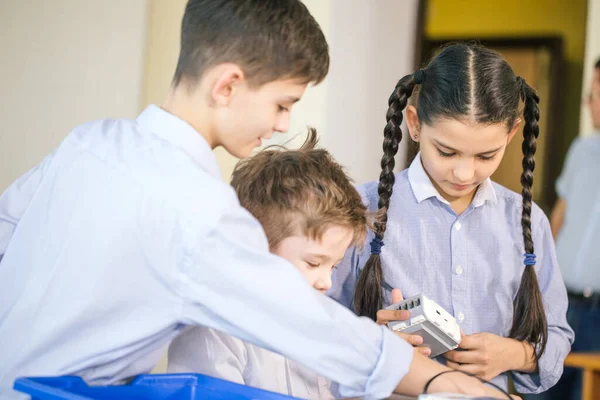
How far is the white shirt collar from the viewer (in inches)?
51.7

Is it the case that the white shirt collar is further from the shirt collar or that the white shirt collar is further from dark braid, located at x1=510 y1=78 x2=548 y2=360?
the shirt collar

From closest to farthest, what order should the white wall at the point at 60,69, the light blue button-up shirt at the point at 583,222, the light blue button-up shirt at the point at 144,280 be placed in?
the light blue button-up shirt at the point at 144,280
the white wall at the point at 60,69
the light blue button-up shirt at the point at 583,222

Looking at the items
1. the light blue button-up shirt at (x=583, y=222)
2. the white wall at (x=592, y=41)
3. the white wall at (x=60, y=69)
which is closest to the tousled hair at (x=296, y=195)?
the white wall at (x=60, y=69)

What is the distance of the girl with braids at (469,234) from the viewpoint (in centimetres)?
122

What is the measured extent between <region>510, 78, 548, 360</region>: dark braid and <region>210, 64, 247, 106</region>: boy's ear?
23.6 inches

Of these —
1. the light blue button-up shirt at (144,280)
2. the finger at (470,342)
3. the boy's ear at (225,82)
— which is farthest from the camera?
the finger at (470,342)

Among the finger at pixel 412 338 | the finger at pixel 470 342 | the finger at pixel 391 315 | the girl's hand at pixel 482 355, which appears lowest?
the girl's hand at pixel 482 355

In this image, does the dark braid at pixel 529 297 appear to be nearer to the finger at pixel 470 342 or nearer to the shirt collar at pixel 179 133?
the finger at pixel 470 342

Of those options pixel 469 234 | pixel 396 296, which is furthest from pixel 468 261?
pixel 396 296

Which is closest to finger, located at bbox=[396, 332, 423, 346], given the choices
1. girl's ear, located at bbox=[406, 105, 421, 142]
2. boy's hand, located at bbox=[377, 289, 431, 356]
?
boy's hand, located at bbox=[377, 289, 431, 356]

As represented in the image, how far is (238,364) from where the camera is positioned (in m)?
1.07

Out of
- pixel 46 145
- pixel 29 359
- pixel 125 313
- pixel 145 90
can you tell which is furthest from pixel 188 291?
pixel 145 90

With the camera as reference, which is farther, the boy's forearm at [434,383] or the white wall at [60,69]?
the white wall at [60,69]

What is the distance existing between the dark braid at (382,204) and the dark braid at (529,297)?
206 mm
